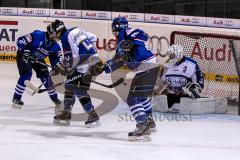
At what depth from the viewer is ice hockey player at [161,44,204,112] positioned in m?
6.61

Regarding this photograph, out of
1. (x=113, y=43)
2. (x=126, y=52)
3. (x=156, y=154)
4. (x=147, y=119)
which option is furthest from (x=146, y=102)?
(x=113, y=43)

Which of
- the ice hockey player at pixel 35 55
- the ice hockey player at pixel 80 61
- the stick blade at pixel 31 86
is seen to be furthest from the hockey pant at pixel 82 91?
the ice hockey player at pixel 35 55

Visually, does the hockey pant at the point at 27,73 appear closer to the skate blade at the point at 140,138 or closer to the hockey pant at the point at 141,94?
the hockey pant at the point at 141,94

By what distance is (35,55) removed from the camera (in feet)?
21.8

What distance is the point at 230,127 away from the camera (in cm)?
591

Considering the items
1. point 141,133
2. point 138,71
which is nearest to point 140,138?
point 141,133

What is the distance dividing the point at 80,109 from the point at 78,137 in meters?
1.70

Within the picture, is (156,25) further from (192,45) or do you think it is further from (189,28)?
(192,45)

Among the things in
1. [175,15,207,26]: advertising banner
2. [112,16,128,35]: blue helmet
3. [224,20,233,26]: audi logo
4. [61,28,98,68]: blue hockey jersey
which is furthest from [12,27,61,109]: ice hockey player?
[224,20,233,26]: audi logo

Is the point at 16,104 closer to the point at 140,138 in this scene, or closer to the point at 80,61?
the point at 80,61

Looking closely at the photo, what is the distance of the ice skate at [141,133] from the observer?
498 centimetres

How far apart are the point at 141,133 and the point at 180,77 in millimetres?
1904

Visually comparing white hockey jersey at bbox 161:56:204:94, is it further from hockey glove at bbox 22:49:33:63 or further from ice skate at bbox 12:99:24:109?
ice skate at bbox 12:99:24:109

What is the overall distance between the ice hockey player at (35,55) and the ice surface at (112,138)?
0.28 m
